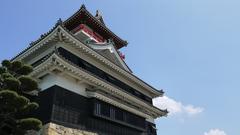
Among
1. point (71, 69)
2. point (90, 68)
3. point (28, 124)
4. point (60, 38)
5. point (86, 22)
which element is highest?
point (86, 22)

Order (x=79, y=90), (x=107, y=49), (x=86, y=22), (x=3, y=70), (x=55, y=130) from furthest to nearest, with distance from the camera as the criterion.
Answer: (x=86, y=22) < (x=107, y=49) < (x=79, y=90) < (x=55, y=130) < (x=3, y=70)

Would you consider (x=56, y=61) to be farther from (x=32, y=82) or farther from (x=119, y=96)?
(x=119, y=96)

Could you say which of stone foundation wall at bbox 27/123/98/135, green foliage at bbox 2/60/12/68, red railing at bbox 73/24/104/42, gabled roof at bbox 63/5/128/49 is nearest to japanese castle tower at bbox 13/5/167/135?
stone foundation wall at bbox 27/123/98/135

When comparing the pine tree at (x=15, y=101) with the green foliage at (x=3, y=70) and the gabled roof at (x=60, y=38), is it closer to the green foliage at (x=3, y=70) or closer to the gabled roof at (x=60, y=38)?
the green foliage at (x=3, y=70)

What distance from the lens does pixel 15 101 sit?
1173cm

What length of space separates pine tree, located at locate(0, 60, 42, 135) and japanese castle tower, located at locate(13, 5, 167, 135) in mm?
1390

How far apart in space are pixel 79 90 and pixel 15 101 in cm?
487

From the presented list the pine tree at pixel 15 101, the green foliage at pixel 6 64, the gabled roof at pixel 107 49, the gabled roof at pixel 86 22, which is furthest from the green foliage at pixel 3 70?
the gabled roof at pixel 86 22

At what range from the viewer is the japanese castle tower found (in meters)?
14.4

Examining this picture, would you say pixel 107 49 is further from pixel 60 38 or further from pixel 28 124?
pixel 28 124

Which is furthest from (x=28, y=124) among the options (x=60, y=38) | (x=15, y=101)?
(x=60, y=38)

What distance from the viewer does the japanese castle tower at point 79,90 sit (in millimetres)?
14391

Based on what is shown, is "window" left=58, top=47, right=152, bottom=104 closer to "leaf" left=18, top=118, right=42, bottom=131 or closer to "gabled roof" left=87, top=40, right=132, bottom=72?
"gabled roof" left=87, top=40, right=132, bottom=72

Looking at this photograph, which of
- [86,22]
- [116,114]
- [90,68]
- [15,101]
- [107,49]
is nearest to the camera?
[15,101]
